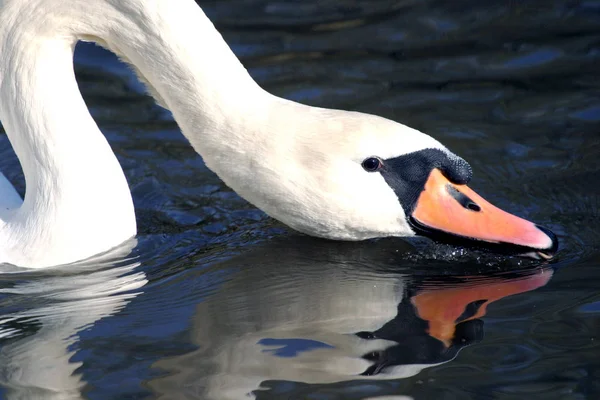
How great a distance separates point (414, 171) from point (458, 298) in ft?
2.04

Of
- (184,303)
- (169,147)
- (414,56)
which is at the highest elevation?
A: (414,56)

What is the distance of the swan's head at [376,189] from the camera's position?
5281mm

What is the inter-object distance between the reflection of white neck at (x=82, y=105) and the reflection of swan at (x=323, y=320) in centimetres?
74

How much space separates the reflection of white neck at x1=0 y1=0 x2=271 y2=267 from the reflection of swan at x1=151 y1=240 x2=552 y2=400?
2.44 ft

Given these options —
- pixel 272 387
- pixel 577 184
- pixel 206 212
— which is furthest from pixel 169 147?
pixel 272 387

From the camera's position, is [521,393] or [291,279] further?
[291,279]

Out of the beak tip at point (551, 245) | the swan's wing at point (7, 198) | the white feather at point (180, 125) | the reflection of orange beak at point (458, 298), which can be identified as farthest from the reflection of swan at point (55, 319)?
the beak tip at point (551, 245)

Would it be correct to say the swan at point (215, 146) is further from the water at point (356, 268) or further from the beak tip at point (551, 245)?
the water at point (356, 268)

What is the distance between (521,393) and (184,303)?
5.72 feet

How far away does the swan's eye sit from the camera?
5.30m

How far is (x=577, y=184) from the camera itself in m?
6.80

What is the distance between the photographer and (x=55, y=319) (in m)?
5.37

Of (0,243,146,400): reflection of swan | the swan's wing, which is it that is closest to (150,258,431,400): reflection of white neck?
(0,243,146,400): reflection of swan

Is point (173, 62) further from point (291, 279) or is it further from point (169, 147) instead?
point (169, 147)
